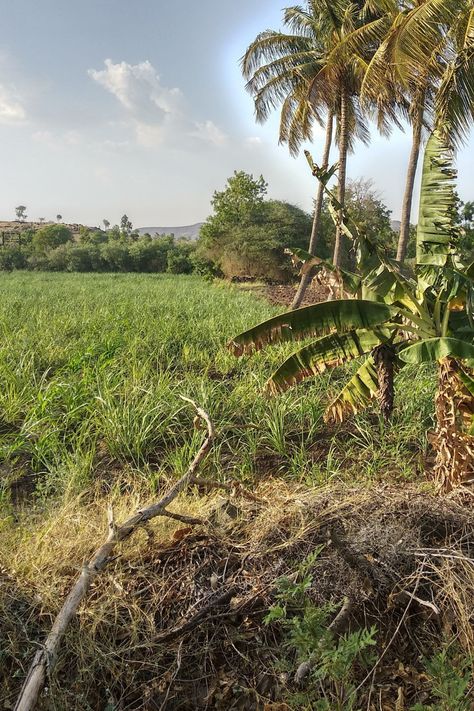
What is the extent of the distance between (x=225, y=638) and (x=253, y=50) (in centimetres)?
1470

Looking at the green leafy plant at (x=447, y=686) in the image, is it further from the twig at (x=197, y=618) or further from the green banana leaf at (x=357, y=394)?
the green banana leaf at (x=357, y=394)

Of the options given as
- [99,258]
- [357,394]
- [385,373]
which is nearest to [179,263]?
[99,258]

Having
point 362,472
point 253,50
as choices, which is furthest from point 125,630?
point 253,50

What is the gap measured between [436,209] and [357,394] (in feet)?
4.90

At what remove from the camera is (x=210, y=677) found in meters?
1.93

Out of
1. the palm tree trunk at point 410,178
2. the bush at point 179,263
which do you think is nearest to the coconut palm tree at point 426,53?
the palm tree trunk at point 410,178

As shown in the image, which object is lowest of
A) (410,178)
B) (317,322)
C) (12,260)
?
(317,322)

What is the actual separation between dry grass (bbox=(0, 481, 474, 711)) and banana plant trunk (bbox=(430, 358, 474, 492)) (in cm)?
39

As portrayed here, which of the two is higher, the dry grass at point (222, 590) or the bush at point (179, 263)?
the bush at point (179, 263)

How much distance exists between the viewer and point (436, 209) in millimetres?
3152

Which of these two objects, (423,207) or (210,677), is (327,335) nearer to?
(423,207)

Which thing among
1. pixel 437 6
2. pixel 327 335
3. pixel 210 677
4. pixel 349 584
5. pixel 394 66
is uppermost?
pixel 437 6

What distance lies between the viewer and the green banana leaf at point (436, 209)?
307 cm

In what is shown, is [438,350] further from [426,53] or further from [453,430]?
[426,53]
